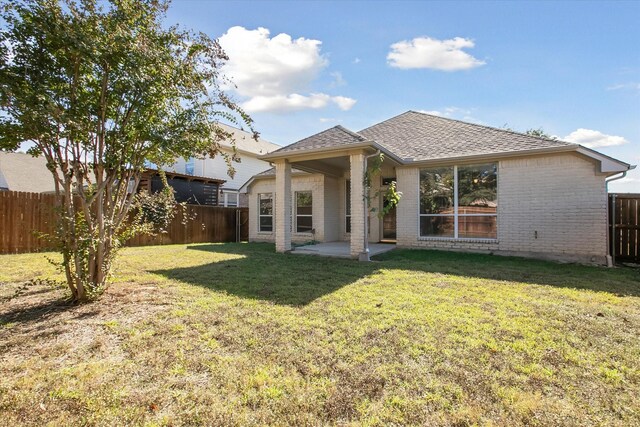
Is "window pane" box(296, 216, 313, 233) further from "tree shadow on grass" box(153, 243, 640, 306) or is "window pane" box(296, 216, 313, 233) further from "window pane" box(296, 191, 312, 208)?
"tree shadow on grass" box(153, 243, 640, 306)

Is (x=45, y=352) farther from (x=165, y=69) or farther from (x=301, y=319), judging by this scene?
(x=165, y=69)

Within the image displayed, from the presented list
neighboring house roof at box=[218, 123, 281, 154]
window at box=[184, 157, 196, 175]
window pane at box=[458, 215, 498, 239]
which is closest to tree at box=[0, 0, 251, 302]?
window pane at box=[458, 215, 498, 239]

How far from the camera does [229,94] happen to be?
17.5 feet

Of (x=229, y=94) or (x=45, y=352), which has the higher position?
(x=229, y=94)

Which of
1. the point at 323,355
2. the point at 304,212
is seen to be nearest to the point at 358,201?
the point at 304,212

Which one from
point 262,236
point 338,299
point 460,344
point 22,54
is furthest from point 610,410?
point 262,236

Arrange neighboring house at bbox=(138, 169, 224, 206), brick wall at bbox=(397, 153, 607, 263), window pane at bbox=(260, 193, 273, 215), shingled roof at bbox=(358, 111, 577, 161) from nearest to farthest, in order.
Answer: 1. brick wall at bbox=(397, 153, 607, 263)
2. shingled roof at bbox=(358, 111, 577, 161)
3. window pane at bbox=(260, 193, 273, 215)
4. neighboring house at bbox=(138, 169, 224, 206)

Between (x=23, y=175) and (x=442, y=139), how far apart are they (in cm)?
2734

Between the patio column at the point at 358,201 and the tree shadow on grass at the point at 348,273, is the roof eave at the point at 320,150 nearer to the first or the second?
the patio column at the point at 358,201

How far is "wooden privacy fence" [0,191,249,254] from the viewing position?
378 inches

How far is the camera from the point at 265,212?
1491 centimetres

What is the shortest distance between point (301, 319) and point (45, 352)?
2.59 m

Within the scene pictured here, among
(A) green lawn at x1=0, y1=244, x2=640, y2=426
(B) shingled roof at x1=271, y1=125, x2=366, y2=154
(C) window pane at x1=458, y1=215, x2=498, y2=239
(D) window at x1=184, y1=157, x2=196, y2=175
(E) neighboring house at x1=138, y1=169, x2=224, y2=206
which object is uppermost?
(D) window at x1=184, y1=157, x2=196, y2=175

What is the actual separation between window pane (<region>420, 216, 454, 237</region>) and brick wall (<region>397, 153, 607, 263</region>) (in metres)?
0.52
